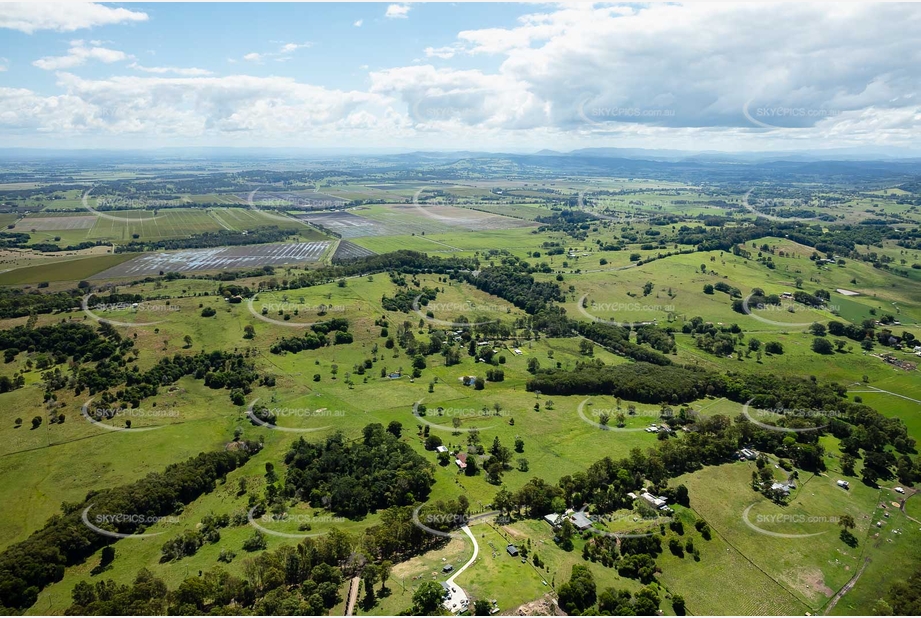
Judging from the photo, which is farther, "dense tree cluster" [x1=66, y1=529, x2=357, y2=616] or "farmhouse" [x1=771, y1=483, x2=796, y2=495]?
"farmhouse" [x1=771, y1=483, x2=796, y2=495]

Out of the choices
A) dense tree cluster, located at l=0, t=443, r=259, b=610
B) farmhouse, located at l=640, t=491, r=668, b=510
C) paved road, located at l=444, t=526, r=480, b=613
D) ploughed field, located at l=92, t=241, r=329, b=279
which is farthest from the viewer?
ploughed field, located at l=92, t=241, r=329, b=279

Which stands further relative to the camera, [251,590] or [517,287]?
[517,287]

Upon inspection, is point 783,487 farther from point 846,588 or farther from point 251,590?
point 251,590

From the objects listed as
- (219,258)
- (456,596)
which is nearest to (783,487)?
(456,596)

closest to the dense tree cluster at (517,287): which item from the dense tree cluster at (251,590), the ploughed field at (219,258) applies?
the ploughed field at (219,258)

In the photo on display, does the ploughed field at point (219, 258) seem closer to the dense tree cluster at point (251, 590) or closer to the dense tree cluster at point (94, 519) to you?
the dense tree cluster at point (94, 519)

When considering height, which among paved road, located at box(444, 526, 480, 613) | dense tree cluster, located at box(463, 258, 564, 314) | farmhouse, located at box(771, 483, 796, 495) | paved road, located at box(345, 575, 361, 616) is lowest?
farmhouse, located at box(771, 483, 796, 495)

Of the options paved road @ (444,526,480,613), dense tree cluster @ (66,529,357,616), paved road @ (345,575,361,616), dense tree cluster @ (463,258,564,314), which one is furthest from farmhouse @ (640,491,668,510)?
dense tree cluster @ (463,258,564,314)

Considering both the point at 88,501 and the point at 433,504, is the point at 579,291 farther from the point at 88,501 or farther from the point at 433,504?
the point at 88,501

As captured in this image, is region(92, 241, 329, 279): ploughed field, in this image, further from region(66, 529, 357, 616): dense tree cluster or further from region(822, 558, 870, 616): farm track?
region(822, 558, 870, 616): farm track
